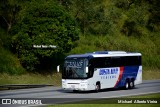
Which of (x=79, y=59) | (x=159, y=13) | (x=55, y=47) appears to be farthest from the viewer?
(x=159, y=13)

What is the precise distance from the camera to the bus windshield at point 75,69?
30.1 meters

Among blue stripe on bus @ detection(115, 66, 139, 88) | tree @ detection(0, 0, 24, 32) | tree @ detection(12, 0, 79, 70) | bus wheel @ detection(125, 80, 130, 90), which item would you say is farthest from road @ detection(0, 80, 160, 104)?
tree @ detection(0, 0, 24, 32)

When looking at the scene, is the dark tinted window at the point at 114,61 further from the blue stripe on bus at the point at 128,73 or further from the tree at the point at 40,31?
the tree at the point at 40,31

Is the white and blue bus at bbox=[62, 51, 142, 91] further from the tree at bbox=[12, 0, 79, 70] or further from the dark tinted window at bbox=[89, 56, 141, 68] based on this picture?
the tree at bbox=[12, 0, 79, 70]

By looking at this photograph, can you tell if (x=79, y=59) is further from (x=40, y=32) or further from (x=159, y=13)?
(x=159, y=13)

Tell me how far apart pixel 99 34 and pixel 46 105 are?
36.7 metres

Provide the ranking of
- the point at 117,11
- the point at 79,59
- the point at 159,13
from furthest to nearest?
the point at 159,13 < the point at 117,11 < the point at 79,59

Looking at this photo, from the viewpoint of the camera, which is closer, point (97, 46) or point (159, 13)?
point (97, 46)

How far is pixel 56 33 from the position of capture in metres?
43.1

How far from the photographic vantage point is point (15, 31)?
42719 millimetres

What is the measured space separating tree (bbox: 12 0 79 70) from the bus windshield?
38.0 ft

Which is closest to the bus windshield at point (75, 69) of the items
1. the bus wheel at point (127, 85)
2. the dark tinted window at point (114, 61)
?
the dark tinted window at point (114, 61)

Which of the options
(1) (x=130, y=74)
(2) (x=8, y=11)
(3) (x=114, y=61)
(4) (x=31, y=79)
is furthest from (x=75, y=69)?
(2) (x=8, y=11)

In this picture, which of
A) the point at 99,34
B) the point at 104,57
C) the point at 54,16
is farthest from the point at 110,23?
the point at 104,57
